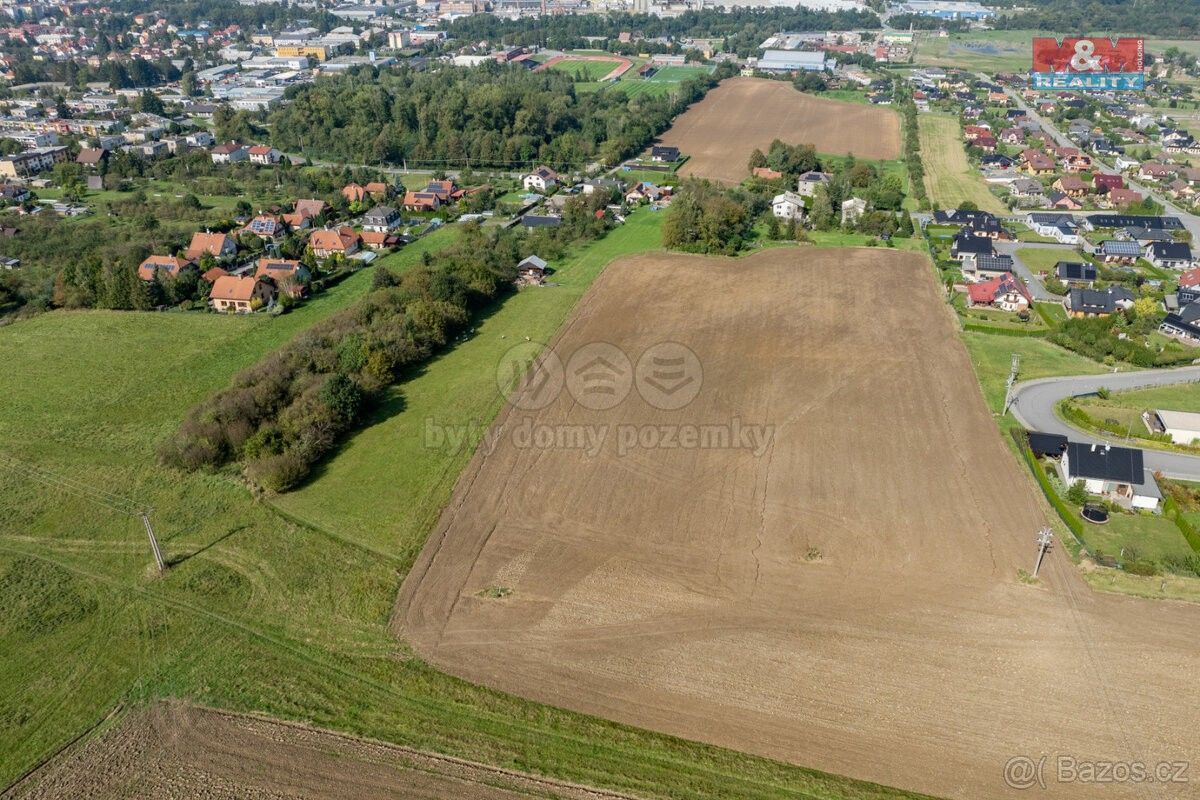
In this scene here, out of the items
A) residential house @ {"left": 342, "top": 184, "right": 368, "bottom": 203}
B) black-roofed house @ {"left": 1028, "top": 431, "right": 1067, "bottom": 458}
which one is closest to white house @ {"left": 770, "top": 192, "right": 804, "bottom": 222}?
residential house @ {"left": 342, "top": 184, "right": 368, "bottom": 203}

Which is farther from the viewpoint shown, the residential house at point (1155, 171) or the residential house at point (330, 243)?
the residential house at point (1155, 171)

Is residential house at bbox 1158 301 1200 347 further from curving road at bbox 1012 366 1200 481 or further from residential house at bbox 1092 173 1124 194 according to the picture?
residential house at bbox 1092 173 1124 194

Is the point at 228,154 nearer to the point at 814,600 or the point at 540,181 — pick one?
the point at 540,181

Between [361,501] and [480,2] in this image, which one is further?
[480,2]

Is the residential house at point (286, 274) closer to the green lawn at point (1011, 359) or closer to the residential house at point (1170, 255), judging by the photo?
the green lawn at point (1011, 359)

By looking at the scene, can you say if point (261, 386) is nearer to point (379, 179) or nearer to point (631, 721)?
point (631, 721)

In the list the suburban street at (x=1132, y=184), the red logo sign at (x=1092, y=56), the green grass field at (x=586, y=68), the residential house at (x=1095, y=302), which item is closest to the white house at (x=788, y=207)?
the residential house at (x=1095, y=302)

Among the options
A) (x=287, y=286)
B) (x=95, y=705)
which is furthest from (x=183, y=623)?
(x=287, y=286)
